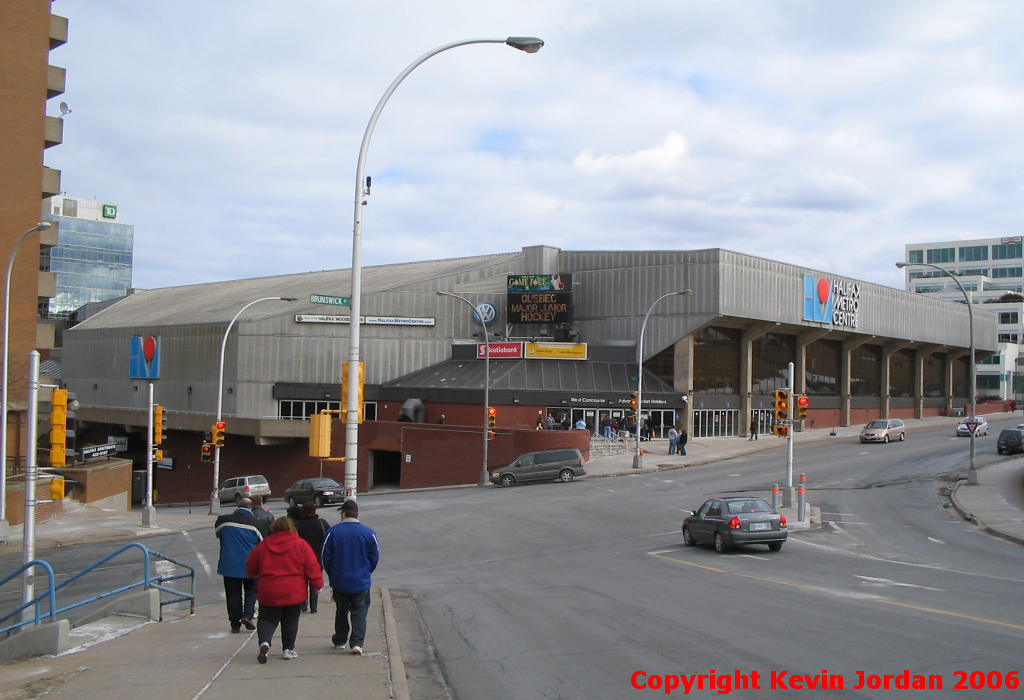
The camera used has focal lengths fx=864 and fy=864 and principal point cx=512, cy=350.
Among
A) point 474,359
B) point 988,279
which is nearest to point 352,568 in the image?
point 474,359

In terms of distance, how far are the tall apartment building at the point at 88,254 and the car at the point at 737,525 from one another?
125 meters

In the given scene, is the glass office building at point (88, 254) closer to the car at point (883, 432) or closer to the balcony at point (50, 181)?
the balcony at point (50, 181)

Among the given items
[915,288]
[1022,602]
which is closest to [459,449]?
[1022,602]

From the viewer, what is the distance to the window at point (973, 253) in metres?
140

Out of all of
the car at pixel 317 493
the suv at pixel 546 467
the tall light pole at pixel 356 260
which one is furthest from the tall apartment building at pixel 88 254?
the tall light pole at pixel 356 260

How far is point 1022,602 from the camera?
1372 cm

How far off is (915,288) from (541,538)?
454 ft

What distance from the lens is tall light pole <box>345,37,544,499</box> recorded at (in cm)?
1366

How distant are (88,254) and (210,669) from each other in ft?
462

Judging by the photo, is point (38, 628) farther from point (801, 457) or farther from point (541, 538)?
point (801, 457)

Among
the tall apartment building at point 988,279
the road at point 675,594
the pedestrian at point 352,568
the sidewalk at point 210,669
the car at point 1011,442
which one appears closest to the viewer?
the sidewalk at point 210,669

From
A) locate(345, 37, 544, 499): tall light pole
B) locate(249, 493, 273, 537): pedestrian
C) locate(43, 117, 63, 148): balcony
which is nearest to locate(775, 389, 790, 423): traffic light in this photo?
locate(345, 37, 544, 499): tall light pole

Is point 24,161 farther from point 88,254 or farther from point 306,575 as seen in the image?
point 88,254

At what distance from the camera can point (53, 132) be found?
132ft
